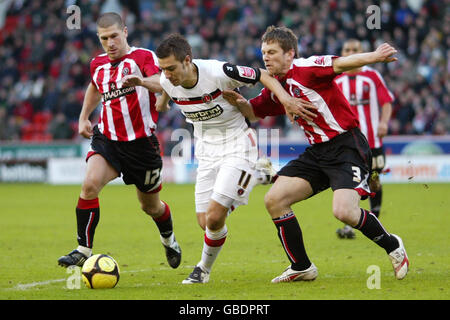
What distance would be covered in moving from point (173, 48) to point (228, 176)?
3.76 ft

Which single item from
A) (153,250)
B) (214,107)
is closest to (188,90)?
(214,107)

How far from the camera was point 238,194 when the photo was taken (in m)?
6.29

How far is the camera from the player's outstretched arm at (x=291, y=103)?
6.07 m

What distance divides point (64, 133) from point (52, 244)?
12854 millimetres

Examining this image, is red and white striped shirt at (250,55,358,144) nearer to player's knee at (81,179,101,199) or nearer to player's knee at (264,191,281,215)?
player's knee at (264,191,281,215)

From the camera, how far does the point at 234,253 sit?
845 centimetres

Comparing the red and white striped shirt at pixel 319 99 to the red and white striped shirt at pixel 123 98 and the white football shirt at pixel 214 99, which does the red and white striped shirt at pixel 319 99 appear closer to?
the white football shirt at pixel 214 99

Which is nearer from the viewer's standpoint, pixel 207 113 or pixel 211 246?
pixel 211 246

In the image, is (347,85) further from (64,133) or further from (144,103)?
(64,133)

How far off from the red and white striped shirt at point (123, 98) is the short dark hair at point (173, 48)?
2.96 ft

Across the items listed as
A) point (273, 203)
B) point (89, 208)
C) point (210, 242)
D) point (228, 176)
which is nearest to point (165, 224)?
point (89, 208)

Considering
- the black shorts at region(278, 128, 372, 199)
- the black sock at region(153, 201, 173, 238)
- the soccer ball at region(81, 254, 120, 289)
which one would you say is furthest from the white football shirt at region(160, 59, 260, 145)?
the soccer ball at region(81, 254, 120, 289)

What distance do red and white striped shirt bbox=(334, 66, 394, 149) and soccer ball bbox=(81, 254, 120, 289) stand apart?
4.81m

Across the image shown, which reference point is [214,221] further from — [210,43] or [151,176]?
[210,43]
